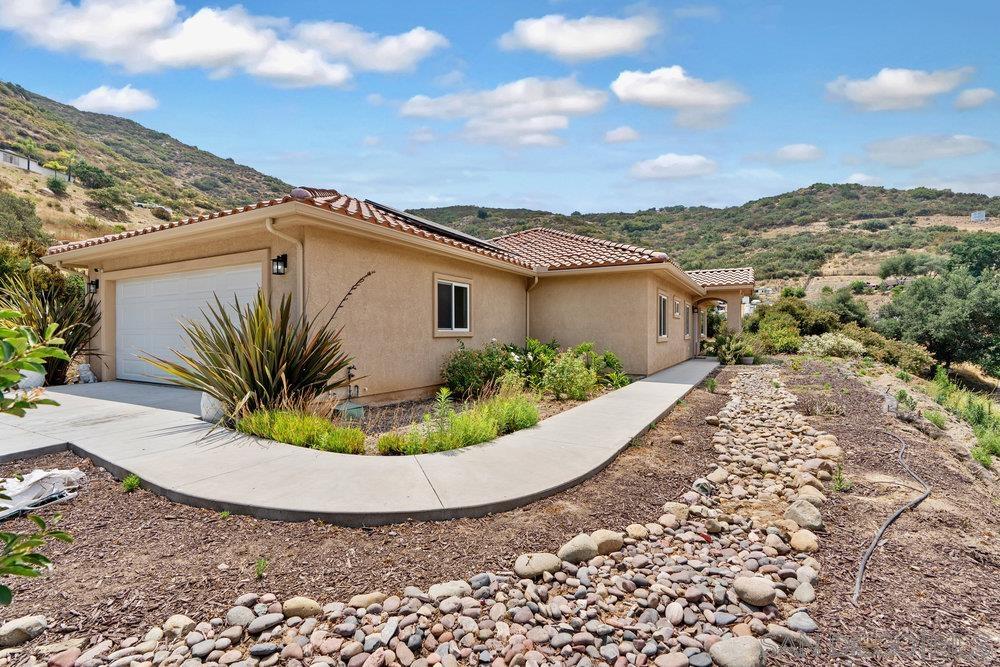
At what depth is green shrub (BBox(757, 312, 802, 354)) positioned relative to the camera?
70.4 feet

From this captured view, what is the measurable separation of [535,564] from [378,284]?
657 centimetres

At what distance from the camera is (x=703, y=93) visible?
1767 cm

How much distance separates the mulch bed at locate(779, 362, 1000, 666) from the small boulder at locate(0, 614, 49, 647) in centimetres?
404

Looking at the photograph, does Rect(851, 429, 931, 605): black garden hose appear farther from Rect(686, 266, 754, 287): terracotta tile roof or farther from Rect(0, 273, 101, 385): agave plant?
Rect(686, 266, 754, 287): terracotta tile roof

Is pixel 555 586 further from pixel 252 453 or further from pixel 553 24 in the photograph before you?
pixel 553 24

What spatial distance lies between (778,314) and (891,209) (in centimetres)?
4179

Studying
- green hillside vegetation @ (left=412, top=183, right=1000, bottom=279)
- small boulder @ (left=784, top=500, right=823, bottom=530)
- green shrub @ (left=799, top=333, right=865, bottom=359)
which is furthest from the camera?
green hillside vegetation @ (left=412, top=183, right=1000, bottom=279)

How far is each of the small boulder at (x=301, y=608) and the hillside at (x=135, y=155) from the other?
1801 inches

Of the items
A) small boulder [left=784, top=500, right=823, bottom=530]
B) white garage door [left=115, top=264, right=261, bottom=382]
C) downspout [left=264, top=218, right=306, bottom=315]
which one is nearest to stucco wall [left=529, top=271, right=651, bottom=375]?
downspout [left=264, top=218, right=306, bottom=315]

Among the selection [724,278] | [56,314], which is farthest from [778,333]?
[56,314]

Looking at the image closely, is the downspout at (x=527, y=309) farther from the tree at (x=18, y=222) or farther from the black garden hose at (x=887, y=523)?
the tree at (x=18, y=222)

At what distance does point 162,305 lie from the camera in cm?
1034

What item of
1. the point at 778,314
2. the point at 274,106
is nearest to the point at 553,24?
the point at 274,106

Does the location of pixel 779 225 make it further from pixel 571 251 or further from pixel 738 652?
pixel 738 652
